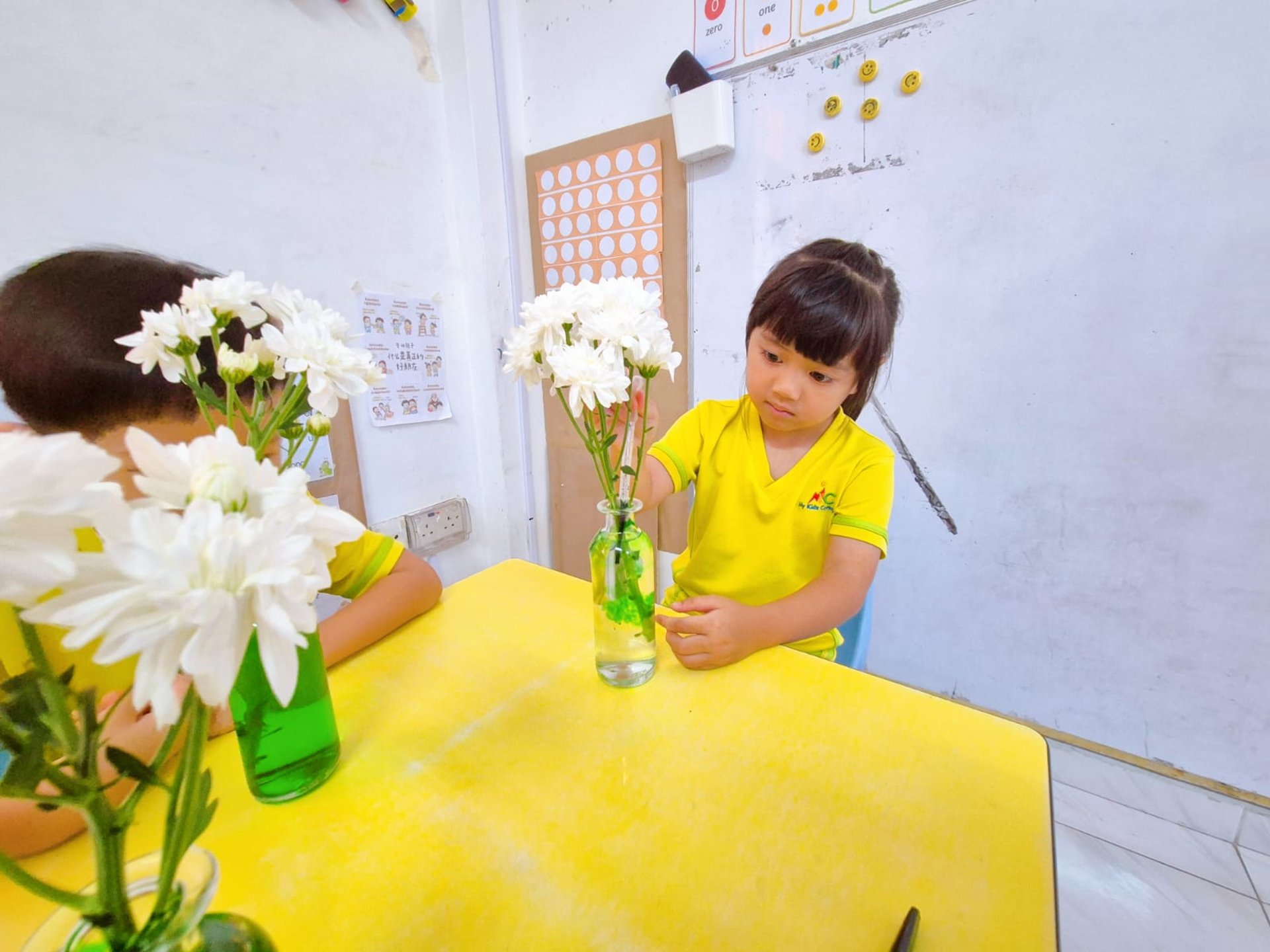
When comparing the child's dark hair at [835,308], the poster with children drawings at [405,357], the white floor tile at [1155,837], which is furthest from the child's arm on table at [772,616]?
the poster with children drawings at [405,357]

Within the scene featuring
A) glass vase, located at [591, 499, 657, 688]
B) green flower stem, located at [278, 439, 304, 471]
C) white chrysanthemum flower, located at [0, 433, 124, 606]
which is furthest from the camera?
glass vase, located at [591, 499, 657, 688]

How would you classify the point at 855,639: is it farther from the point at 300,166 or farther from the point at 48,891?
the point at 300,166

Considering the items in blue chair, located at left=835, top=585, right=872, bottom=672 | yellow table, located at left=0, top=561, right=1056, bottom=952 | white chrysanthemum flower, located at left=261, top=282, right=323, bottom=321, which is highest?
white chrysanthemum flower, located at left=261, top=282, right=323, bottom=321

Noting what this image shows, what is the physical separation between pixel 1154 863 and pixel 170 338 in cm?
158

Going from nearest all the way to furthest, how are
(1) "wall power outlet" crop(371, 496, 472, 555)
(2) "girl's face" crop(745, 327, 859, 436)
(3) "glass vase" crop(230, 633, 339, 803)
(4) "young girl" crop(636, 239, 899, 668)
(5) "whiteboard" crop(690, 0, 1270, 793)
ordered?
1. (3) "glass vase" crop(230, 633, 339, 803)
2. (4) "young girl" crop(636, 239, 899, 668)
3. (2) "girl's face" crop(745, 327, 859, 436)
4. (5) "whiteboard" crop(690, 0, 1270, 793)
5. (1) "wall power outlet" crop(371, 496, 472, 555)

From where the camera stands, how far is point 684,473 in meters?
0.96

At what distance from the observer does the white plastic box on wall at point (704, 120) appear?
119cm

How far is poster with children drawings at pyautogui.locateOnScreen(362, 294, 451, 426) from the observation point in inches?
52.8

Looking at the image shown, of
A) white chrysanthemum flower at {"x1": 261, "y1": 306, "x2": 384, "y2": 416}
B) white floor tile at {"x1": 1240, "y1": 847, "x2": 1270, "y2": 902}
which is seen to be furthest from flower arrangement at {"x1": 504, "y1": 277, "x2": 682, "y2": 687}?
white floor tile at {"x1": 1240, "y1": 847, "x2": 1270, "y2": 902}

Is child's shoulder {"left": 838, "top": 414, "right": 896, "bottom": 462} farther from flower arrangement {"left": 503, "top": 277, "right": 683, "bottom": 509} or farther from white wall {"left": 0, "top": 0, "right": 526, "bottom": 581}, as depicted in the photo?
white wall {"left": 0, "top": 0, "right": 526, "bottom": 581}

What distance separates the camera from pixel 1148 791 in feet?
3.60

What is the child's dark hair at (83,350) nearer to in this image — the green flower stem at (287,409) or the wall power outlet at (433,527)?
the green flower stem at (287,409)

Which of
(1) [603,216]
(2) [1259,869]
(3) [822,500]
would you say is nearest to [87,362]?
(3) [822,500]

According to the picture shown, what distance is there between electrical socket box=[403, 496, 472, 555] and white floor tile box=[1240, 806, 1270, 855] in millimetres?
1817
